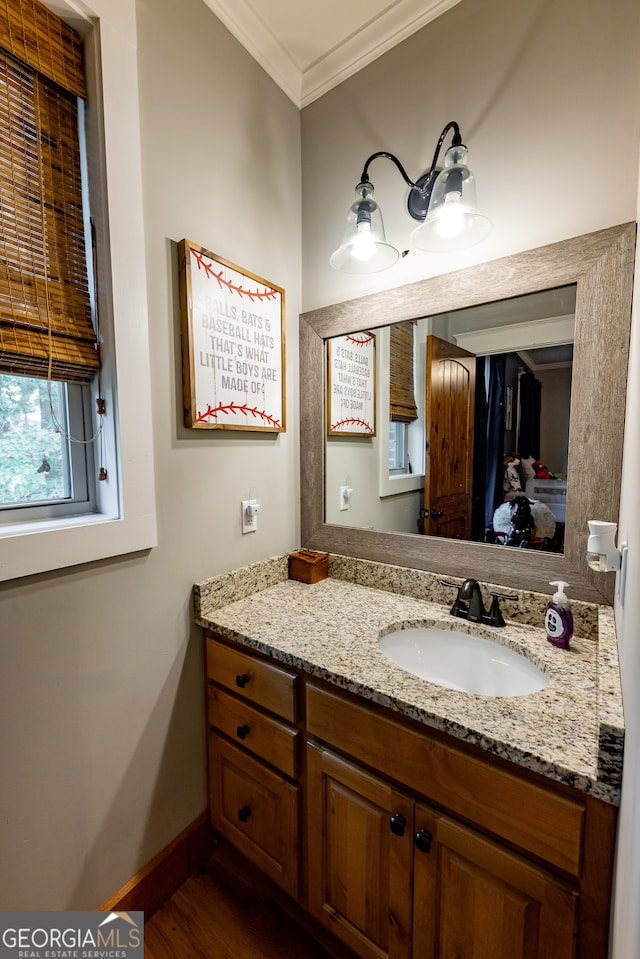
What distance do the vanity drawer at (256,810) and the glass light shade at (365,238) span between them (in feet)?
5.19

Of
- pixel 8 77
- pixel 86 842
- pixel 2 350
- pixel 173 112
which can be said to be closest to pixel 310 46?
pixel 173 112

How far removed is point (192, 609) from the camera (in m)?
1.28

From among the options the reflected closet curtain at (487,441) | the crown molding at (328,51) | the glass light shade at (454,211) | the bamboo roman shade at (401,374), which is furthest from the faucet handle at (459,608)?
the crown molding at (328,51)

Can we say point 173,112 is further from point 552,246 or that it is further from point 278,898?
point 278,898

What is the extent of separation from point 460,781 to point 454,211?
4.45 ft

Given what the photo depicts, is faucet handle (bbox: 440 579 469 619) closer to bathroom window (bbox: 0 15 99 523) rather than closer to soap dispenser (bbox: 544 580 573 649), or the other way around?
soap dispenser (bbox: 544 580 573 649)

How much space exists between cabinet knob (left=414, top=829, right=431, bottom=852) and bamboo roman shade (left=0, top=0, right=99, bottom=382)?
1332mm

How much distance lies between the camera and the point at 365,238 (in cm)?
124

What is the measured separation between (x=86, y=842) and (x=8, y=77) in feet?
6.11

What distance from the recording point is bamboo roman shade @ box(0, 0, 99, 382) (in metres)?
0.88

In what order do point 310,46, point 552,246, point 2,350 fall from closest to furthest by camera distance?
1. point 2,350
2. point 552,246
3. point 310,46

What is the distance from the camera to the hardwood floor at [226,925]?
1102 millimetres

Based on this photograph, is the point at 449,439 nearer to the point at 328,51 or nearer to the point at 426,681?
the point at 426,681

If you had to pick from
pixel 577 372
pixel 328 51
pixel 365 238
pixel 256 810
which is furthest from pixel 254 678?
pixel 328 51
